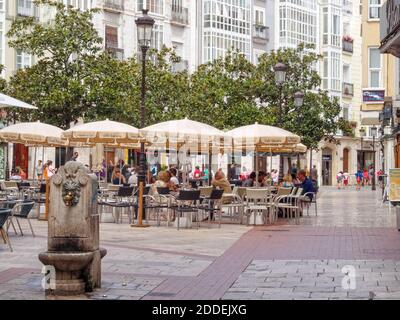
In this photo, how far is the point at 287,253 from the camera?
14625mm

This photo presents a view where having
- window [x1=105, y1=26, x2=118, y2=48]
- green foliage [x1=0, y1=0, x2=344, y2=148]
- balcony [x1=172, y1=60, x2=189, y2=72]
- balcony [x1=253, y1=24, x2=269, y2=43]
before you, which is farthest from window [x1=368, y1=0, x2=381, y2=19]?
balcony [x1=253, y1=24, x2=269, y2=43]

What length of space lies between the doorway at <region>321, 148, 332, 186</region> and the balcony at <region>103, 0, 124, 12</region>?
26683 mm

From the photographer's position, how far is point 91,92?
36531mm

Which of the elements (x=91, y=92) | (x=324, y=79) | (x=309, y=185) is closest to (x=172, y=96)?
(x=91, y=92)

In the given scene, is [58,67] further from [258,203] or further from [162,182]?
[258,203]

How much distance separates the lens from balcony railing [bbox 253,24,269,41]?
65875 millimetres

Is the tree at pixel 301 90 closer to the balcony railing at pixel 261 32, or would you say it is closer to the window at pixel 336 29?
the balcony railing at pixel 261 32

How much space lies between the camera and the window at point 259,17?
219 feet

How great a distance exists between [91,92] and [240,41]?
28230mm

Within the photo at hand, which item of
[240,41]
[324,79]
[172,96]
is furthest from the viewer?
[324,79]

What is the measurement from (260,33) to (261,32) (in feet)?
0.58

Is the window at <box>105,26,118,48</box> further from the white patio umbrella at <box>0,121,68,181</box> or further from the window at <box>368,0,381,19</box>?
the white patio umbrella at <box>0,121,68,181</box>

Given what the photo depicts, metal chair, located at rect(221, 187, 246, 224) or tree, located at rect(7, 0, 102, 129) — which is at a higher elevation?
tree, located at rect(7, 0, 102, 129)
